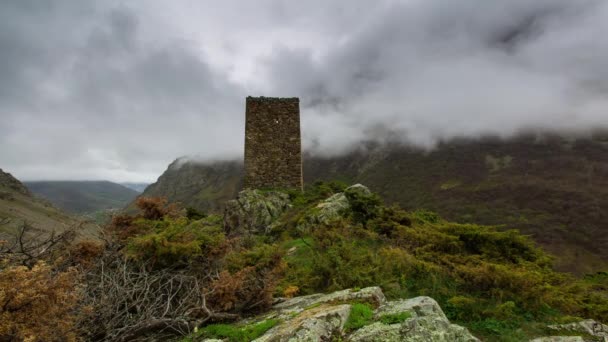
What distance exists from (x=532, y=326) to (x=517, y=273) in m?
0.98

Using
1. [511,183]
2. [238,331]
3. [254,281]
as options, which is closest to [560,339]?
[238,331]

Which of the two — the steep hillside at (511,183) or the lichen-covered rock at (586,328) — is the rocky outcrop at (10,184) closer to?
the steep hillside at (511,183)

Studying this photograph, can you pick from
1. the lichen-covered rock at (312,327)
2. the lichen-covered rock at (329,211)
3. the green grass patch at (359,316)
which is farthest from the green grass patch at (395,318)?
the lichen-covered rock at (329,211)

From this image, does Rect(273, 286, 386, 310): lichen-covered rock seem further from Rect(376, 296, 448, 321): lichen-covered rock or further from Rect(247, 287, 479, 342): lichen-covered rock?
Rect(376, 296, 448, 321): lichen-covered rock

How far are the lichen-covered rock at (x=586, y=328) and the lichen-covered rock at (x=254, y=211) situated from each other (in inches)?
423

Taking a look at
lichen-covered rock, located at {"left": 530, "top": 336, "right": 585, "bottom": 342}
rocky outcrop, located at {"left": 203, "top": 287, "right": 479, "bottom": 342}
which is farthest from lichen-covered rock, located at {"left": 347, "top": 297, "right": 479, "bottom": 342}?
lichen-covered rock, located at {"left": 530, "top": 336, "right": 585, "bottom": 342}

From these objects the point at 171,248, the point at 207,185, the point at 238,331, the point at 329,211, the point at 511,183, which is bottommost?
the point at 238,331

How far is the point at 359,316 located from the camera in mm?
4484

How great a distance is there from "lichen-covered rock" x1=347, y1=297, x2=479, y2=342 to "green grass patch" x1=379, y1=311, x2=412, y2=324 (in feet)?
0.17

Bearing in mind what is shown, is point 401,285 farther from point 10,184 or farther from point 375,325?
point 10,184

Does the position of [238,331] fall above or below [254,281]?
below

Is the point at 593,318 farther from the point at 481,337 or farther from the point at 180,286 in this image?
the point at 180,286

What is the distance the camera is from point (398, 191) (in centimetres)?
9519

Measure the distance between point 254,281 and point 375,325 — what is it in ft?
8.71
